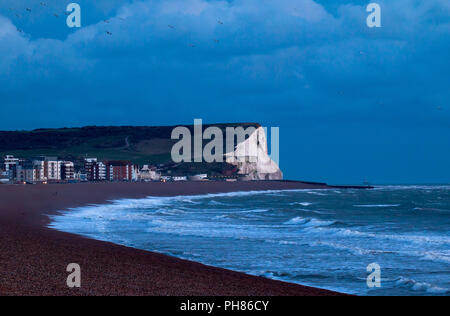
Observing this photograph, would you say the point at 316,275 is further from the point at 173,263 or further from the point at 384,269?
the point at 173,263

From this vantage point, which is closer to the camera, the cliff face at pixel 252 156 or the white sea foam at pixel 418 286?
the white sea foam at pixel 418 286

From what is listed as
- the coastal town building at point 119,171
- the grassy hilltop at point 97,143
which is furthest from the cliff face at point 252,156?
the coastal town building at point 119,171

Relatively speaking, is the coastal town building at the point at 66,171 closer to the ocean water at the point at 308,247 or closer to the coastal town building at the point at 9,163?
the coastal town building at the point at 9,163

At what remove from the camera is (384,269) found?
40.5 ft

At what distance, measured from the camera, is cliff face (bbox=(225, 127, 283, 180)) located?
5394 inches

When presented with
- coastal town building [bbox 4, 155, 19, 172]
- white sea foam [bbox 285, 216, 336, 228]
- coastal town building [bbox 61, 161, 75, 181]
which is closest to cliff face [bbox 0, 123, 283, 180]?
coastal town building [bbox 61, 161, 75, 181]

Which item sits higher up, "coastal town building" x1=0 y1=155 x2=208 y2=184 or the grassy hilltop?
the grassy hilltop

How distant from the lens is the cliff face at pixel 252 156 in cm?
13700

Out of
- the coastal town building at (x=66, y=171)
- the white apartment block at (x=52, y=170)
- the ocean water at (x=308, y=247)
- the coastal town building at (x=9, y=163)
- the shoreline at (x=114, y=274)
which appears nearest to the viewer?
the shoreline at (x=114, y=274)

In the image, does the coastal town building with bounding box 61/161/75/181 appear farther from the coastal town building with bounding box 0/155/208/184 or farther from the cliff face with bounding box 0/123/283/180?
the cliff face with bounding box 0/123/283/180

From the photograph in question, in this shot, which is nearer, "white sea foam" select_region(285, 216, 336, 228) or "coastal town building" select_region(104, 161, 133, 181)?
"white sea foam" select_region(285, 216, 336, 228)

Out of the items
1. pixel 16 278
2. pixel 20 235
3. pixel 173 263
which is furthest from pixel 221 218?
pixel 16 278

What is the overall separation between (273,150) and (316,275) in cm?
13380

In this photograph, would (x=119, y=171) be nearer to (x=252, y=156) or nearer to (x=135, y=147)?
(x=252, y=156)
